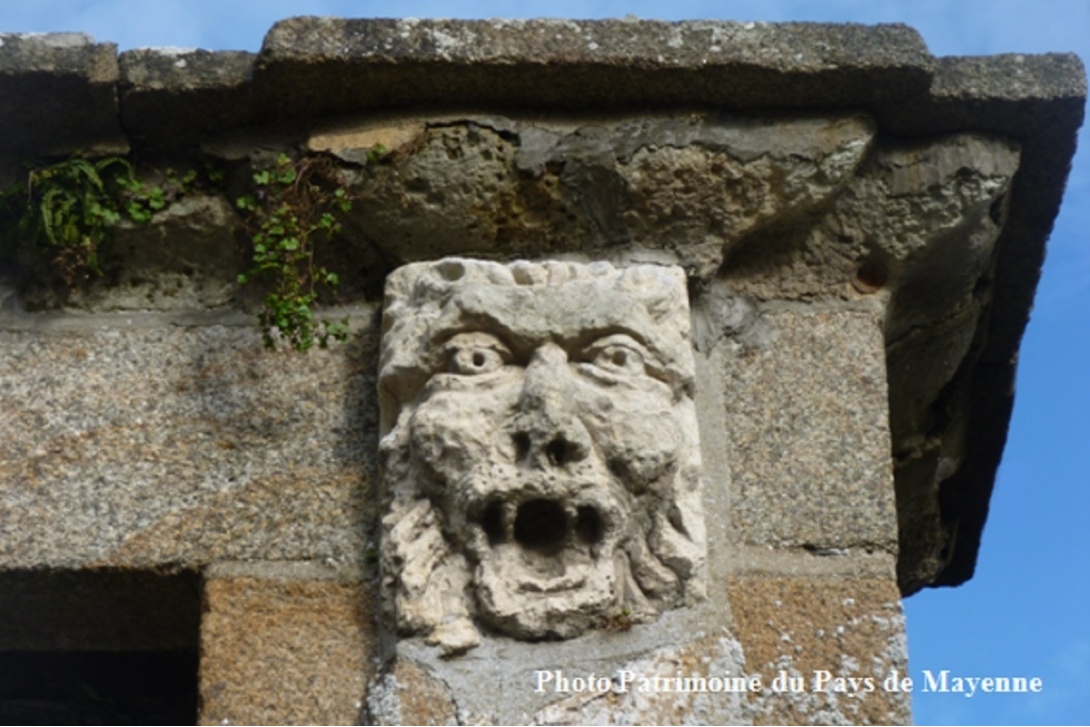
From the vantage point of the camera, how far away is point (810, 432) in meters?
3.21

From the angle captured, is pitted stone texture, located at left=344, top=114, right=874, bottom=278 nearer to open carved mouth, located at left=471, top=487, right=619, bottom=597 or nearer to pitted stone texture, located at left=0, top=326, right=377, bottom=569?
pitted stone texture, located at left=0, top=326, right=377, bottom=569

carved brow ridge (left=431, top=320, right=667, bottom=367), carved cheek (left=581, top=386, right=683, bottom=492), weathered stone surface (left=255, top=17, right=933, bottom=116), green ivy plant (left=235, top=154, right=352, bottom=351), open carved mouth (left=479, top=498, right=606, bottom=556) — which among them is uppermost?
weathered stone surface (left=255, top=17, right=933, bottom=116)

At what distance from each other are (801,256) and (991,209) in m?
0.34

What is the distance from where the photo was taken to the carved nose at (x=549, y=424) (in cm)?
289

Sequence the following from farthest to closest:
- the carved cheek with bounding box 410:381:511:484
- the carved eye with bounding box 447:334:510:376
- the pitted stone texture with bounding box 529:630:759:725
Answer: the carved eye with bounding box 447:334:510:376 → the carved cheek with bounding box 410:381:511:484 → the pitted stone texture with bounding box 529:630:759:725

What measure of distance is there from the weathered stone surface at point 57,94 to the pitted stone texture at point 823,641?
4.39ft

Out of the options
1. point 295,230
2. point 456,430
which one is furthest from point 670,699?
point 295,230

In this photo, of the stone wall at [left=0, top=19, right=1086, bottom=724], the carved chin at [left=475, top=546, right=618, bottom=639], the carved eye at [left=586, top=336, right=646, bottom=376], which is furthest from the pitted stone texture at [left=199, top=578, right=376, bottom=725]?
the carved eye at [left=586, top=336, right=646, bottom=376]

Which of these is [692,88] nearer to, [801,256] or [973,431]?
[801,256]

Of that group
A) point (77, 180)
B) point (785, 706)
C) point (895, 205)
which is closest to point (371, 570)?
point (785, 706)

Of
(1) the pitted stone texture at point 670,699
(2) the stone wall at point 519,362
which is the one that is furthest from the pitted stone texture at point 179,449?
(1) the pitted stone texture at point 670,699

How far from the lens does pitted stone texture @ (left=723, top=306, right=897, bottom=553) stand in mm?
3102

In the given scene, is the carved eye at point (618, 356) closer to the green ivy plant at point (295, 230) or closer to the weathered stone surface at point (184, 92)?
the green ivy plant at point (295, 230)

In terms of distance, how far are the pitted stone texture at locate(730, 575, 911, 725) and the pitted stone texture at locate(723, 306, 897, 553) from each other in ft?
0.29
